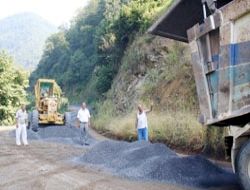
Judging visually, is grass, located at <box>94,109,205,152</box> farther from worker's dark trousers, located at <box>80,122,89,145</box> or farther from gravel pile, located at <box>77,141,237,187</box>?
gravel pile, located at <box>77,141,237,187</box>

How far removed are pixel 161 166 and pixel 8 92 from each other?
3393 cm

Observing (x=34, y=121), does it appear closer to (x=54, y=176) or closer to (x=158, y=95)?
(x=158, y=95)

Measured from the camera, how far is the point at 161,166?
8.52 m

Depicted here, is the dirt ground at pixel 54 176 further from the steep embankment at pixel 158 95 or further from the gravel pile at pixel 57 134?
the gravel pile at pixel 57 134

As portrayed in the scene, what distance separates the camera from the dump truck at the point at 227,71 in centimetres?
612

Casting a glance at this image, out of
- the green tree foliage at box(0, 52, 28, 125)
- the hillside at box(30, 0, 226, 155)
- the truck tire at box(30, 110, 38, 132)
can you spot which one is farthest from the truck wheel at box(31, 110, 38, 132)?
the green tree foliage at box(0, 52, 28, 125)

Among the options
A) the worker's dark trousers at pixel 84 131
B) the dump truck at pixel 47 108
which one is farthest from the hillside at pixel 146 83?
the dump truck at pixel 47 108

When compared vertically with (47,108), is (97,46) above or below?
above

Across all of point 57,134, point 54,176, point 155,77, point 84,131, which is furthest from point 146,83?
point 54,176

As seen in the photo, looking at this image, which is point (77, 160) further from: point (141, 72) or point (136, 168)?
point (141, 72)

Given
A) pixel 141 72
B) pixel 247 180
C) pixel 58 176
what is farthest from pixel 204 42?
pixel 141 72

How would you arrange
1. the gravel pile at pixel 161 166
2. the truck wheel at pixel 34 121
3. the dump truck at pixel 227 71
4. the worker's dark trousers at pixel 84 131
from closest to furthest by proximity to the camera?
the dump truck at pixel 227 71
the gravel pile at pixel 161 166
the worker's dark trousers at pixel 84 131
the truck wheel at pixel 34 121

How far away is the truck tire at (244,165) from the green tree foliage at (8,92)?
117 ft

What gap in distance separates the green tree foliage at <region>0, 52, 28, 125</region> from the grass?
22429 millimetres
